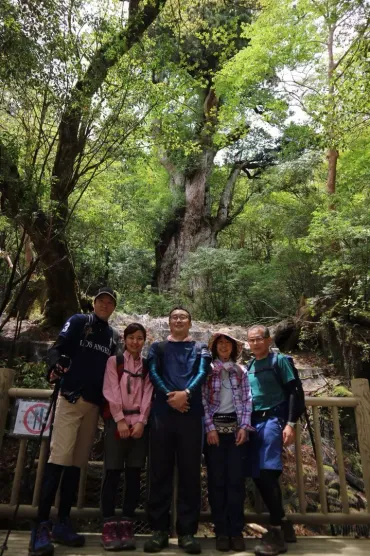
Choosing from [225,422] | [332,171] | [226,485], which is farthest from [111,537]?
[332,171]

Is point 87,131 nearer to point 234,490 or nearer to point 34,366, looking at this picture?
point 34,366

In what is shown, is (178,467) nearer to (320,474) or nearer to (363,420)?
(320,474)

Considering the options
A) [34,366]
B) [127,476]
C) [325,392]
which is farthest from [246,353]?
[127,476]

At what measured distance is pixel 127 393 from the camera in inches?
121

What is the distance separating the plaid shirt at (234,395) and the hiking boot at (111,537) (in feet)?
3.06

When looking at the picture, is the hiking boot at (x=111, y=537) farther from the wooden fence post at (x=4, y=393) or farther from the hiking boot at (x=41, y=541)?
the wooden fence post at (x=4, y=393)

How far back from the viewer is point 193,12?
542 inches

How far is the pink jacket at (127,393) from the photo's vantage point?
9.80 ft

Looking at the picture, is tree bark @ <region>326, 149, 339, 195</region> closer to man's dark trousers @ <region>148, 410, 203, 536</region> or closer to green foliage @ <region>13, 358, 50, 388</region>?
green foliage @ <region>13, 358, 50, 388</region>

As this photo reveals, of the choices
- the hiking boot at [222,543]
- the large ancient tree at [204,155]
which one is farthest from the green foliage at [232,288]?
the hiking boot at [222,543]

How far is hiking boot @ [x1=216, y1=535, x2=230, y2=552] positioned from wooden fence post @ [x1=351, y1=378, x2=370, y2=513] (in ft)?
4.31

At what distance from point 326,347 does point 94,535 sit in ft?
24.8

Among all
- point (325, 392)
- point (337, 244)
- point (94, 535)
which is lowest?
point (94, 535)

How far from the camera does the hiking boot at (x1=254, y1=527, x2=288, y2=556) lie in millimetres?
2748
